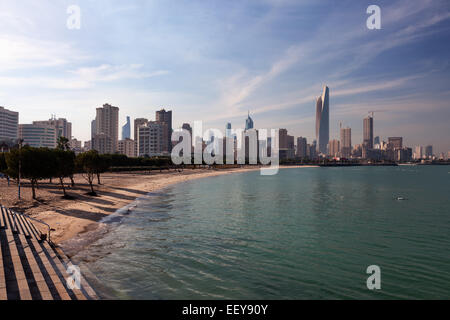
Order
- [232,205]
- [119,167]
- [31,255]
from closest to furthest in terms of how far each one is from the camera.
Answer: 1. [31,255]
2. [232,205]
3. [119,167]

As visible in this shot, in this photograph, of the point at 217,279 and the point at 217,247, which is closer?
the point at 217,279

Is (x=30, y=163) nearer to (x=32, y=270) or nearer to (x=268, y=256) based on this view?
(x=32, y=270)

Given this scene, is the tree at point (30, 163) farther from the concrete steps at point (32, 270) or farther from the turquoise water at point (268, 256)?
the concrete steps at point (32, 270)

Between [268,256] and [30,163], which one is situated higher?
[30,163]

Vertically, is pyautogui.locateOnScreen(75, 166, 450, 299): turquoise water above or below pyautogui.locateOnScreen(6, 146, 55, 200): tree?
below

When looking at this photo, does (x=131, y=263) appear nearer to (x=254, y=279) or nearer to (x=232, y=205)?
(x=254, y=279)

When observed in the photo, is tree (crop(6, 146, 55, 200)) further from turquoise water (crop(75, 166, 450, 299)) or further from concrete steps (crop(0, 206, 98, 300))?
concrete steps (crop(0, 206, 98, 300))

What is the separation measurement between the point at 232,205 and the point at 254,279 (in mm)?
32116

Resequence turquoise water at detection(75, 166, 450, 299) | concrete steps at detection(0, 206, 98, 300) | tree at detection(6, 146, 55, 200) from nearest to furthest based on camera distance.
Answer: concrete steps at detection(0, 206, 98, 300) < turquoise water at detection(75, 166, 450, 299) < tree at detection(6, 146, 55, 200)

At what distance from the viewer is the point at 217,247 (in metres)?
25.2

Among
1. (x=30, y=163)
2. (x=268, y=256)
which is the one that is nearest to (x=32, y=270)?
(x=268, y=256)

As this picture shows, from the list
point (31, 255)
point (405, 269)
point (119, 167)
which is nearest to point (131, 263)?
point (31, 255)

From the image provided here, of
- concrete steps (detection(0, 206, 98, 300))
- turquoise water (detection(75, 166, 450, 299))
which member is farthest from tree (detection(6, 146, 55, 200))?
concrete steps (detection(0, 206, 98, 300))

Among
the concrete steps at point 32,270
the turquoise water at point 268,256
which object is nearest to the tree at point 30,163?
the turquoise water at point 268,256
